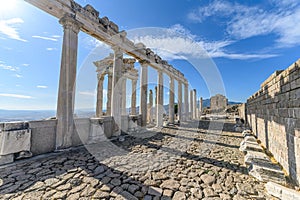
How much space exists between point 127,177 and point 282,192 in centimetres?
301

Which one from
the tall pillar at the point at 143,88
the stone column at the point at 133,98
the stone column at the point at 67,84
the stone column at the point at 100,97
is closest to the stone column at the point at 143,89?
the tall pillar at the point at 143,88

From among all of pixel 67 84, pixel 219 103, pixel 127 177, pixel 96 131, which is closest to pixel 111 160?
pixel 127 177

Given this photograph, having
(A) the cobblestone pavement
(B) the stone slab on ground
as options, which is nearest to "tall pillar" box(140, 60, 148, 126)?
(A) the cobblestone pavement

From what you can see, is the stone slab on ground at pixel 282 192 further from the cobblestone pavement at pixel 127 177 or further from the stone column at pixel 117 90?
the stone column at pixel 117 90

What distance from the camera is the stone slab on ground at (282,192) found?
2344 millimetres

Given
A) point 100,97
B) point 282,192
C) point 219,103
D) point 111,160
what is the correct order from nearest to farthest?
point 282,192
point 111,160
point 100,97
point 219,103

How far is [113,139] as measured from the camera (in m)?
7.07

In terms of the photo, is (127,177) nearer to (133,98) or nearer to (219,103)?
(133,98)

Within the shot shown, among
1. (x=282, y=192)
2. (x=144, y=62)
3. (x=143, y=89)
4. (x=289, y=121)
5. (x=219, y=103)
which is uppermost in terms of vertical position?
(x=144, y=62)

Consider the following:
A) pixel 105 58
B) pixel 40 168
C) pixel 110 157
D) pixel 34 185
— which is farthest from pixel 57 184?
pixel 105 58

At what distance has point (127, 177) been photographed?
3.29 meters

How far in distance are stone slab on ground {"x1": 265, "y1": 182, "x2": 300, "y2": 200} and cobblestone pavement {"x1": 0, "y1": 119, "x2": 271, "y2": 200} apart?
0.14m

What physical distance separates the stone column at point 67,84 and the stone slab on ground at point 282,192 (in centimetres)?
593

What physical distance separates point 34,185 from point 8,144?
191cm
